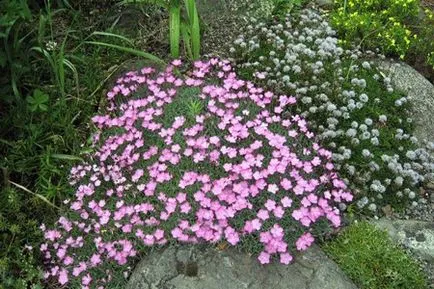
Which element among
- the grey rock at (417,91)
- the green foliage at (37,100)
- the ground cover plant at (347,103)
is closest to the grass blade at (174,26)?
the ground cover plant at (347,103)

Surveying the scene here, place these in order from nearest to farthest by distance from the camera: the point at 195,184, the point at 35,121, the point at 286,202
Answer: the point at 286,202 < the point at 195,184 < the point at 35,121

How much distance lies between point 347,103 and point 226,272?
180 cm

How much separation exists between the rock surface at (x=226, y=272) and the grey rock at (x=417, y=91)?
172 cm

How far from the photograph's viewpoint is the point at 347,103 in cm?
441

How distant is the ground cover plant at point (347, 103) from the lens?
4.07 meters

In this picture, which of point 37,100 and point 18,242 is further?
point 37,100

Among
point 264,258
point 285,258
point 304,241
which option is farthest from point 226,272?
point 304,241

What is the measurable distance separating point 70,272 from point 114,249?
364mm

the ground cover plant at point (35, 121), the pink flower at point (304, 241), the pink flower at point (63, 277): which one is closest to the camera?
the pink flower at point (304, 241)

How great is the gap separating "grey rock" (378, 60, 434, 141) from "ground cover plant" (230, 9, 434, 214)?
0.11m

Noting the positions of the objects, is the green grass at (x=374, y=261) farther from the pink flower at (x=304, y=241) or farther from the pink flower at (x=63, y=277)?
the pink flower at (x=63, y=277)

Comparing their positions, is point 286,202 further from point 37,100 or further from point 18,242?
point 37,100

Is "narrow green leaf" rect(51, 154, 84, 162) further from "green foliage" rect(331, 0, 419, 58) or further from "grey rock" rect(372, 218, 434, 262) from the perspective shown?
"green foliage" rect(331, 0, 419, 58)

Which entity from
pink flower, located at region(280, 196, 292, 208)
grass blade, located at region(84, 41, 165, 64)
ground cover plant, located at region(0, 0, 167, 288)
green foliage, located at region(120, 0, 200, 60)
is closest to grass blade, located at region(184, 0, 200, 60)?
green foliage, located at region(120, 0, 200, 60)
